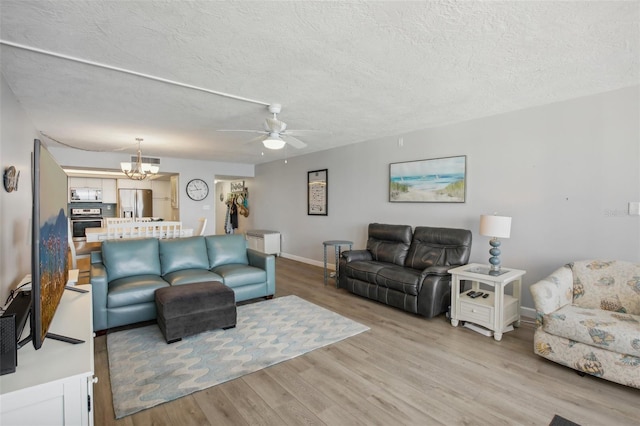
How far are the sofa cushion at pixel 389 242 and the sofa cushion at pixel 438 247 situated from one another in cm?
10

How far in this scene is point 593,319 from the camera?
2.46 m

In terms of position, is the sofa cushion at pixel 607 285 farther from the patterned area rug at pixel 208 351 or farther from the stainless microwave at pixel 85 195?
the stainless microwave at pixel 85 195

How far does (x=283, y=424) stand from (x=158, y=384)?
1.07m

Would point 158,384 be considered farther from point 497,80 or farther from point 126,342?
point 497,80

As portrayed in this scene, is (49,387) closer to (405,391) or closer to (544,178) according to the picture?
(405,391)

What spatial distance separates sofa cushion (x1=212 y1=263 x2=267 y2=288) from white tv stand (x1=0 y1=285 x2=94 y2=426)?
7.88ft

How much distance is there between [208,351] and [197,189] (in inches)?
Answer: 220

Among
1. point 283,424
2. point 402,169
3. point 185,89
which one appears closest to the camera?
point 283,424

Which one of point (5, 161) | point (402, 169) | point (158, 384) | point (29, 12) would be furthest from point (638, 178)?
point (5, 161)

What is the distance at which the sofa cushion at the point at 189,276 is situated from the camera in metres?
3.67

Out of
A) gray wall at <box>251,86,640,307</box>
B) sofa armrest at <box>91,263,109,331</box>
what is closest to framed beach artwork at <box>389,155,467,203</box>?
gray wall at <box>251,86,640,307</box>

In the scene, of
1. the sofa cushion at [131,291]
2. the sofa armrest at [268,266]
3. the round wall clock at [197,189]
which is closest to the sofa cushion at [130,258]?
the sofa cushion at [131,291]

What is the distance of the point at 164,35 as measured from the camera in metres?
2.05

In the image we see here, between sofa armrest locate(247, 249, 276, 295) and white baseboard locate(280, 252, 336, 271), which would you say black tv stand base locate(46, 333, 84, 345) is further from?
white baseboard locate(280, 252, 336, 271)
